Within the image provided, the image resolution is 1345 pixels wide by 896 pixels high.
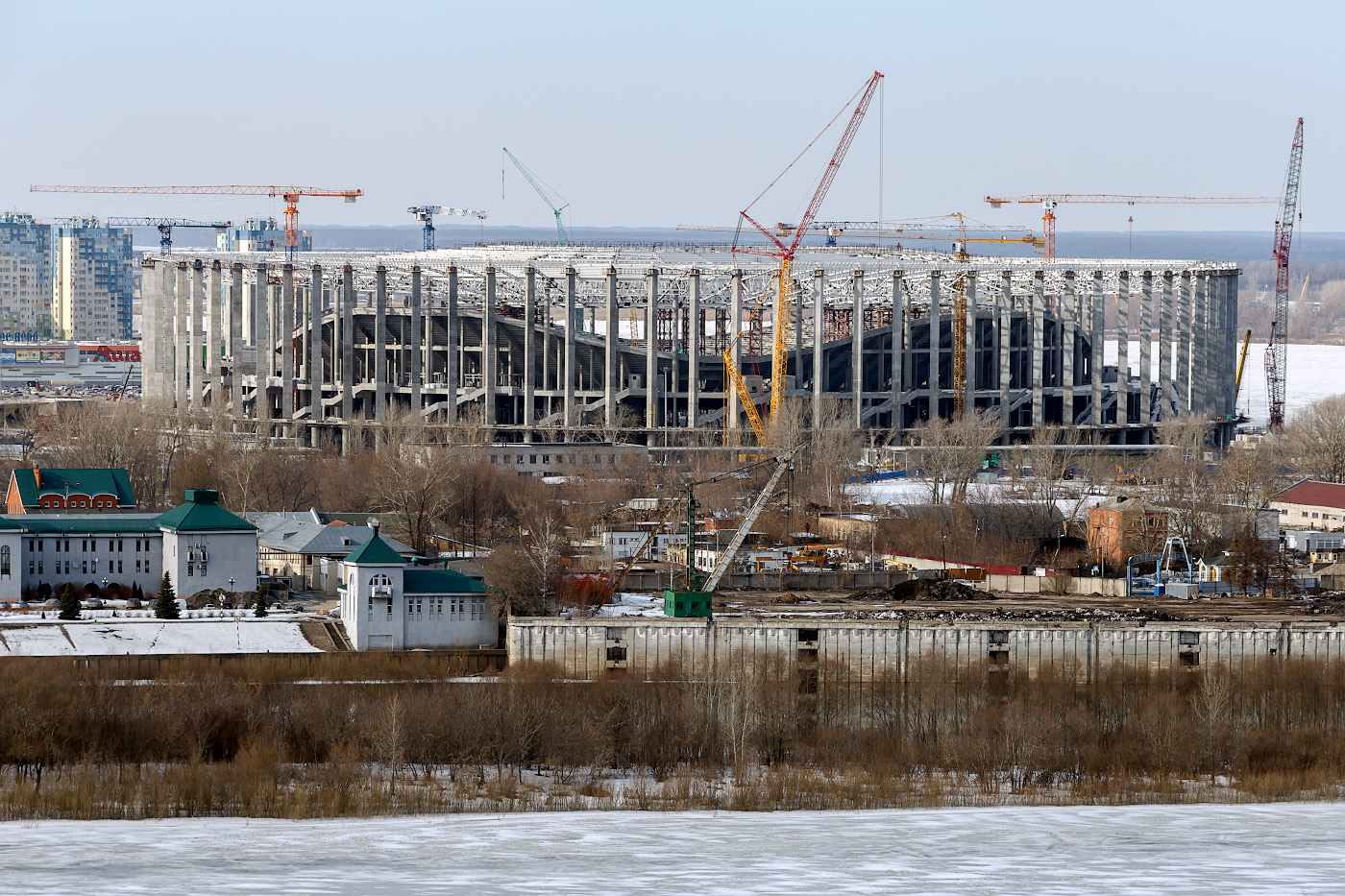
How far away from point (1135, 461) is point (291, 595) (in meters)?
42.7

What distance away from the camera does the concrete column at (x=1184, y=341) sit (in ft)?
304

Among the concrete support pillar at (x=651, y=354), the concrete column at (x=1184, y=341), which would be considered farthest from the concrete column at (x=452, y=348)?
the concrete column at (x=1184, y=341)

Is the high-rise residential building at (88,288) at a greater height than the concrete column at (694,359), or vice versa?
the high-rise residential building at (88,288)

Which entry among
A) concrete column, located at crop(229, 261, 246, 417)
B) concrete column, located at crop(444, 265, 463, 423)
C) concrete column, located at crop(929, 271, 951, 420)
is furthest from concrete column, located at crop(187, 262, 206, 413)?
concrete column, located at crop(929, 271, 951, 420)

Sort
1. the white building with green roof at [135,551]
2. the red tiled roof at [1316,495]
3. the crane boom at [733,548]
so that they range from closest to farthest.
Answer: the white building with green roof at [135,551] < the crane boom at [733,548] < the red tiled roof at [1316,495]

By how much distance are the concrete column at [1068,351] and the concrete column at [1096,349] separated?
0.90m

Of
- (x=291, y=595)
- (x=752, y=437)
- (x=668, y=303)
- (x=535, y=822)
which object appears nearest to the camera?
(x=535, y=822)

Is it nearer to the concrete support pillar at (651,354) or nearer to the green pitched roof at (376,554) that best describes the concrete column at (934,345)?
the concrete support pillar at (651,354)

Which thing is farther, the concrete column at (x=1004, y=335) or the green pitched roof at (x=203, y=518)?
the concrete column at (x=1004, y=335)

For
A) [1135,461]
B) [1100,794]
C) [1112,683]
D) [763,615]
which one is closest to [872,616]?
[763,615]

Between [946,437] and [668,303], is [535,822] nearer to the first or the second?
[946,437]

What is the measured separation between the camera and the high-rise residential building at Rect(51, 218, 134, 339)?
18375 cm

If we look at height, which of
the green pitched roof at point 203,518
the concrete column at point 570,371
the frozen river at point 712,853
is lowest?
the frozen river at point 712,853

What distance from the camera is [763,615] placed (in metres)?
47.3
